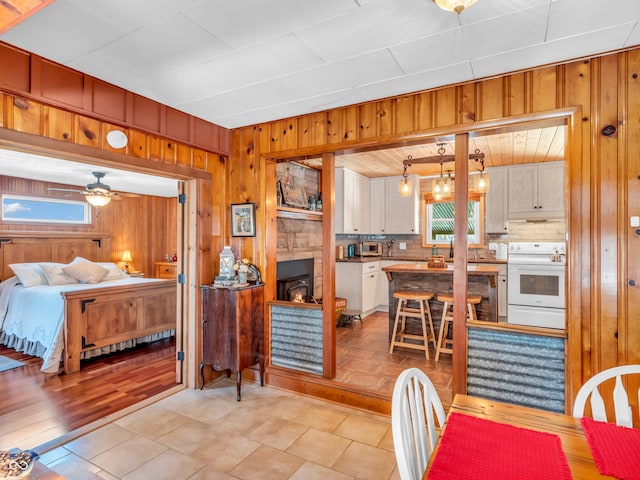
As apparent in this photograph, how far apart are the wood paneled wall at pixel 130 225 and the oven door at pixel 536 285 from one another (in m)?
5.71

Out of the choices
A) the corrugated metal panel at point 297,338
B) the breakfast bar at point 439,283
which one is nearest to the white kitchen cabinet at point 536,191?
the breakfast bar at point 439,283

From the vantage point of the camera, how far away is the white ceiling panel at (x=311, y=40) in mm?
1652

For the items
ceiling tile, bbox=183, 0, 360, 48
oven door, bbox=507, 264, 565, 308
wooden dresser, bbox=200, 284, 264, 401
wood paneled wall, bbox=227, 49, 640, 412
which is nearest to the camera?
ceiling tile, bbox=183, 0, 360, 48

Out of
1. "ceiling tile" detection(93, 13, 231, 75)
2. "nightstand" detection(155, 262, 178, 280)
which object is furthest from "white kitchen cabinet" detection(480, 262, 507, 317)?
"nightstand" detection(155, 262, 178, 280)

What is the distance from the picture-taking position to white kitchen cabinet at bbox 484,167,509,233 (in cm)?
507

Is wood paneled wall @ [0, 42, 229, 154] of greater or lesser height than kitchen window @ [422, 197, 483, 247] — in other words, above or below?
above

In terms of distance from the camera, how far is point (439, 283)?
3979 millimetres

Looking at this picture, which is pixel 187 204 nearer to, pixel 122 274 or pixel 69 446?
pixel 69 446

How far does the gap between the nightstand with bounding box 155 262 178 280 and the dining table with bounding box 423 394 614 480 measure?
6485 millimetres

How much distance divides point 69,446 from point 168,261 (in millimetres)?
5235

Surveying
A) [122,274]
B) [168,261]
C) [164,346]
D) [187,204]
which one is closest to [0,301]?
[122,274]

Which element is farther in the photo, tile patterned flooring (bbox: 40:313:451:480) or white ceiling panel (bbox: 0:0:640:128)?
tile patterned flooring (bbox: 40:313:451:480)

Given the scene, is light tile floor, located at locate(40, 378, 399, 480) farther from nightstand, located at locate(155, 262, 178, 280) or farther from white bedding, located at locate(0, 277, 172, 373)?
nightstand, located at locate(155, 262, 178, 280)

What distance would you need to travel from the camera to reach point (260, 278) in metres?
3.29
